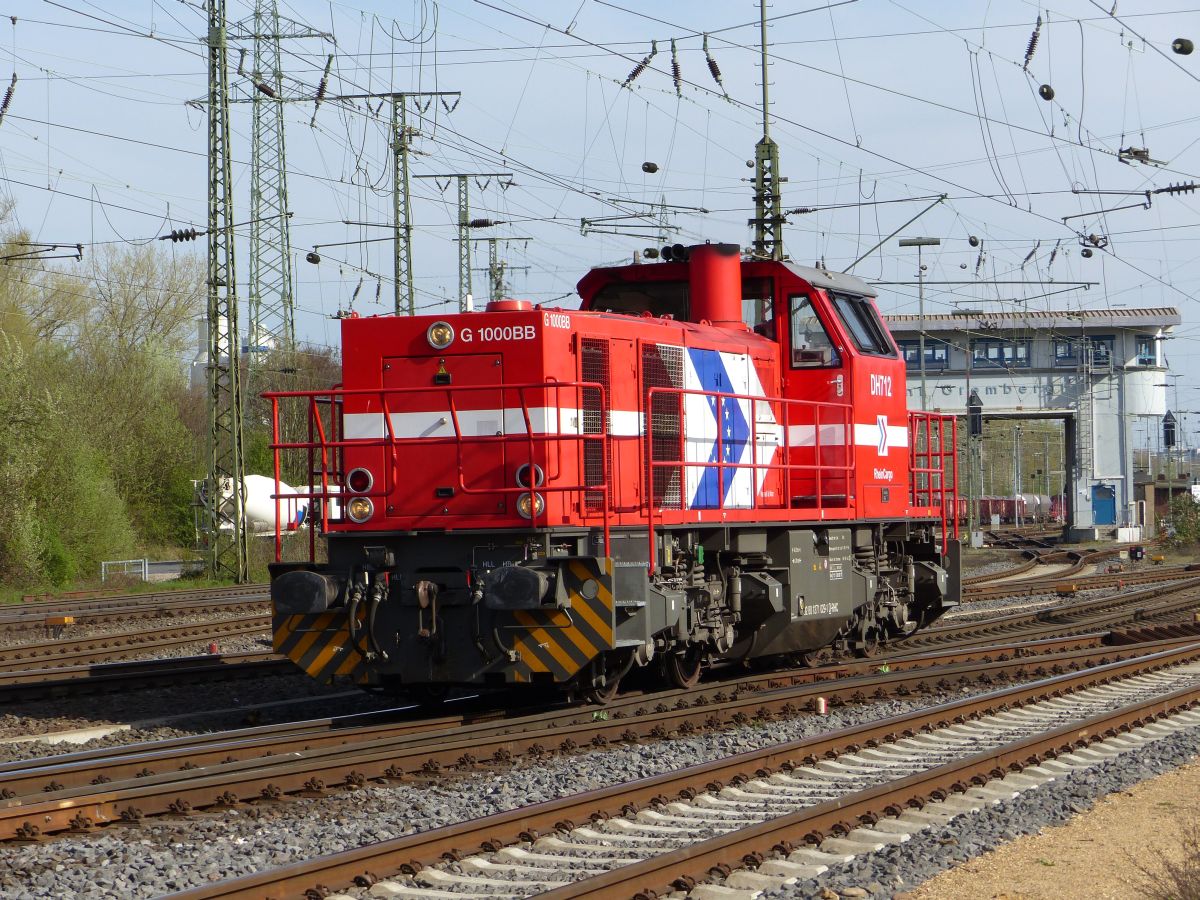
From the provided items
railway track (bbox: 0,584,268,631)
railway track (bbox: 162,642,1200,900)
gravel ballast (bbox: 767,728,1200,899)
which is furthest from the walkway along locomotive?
railway track (bbox: 0,584,268,631)

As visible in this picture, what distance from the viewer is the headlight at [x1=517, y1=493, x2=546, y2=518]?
994 cm

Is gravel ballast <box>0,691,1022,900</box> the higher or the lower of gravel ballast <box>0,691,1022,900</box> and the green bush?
the lower

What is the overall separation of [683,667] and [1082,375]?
1868 inches

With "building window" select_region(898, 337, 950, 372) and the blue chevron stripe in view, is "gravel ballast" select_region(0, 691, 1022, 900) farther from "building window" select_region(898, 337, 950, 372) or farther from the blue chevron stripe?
"building window" select_region(898, 337, 950, 372)

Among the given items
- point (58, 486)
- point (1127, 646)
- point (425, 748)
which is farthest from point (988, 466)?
point (425, 748)

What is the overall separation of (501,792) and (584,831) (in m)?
1.14

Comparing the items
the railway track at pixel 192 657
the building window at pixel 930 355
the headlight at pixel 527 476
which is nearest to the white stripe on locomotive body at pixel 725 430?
the headlight at pixel 527 476

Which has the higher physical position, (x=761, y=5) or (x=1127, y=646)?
(x=761, y=5)

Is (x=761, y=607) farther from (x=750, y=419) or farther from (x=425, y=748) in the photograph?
(x=425, y=748)

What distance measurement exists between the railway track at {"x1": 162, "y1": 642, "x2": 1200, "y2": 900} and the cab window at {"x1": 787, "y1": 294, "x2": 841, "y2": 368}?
3753 mm

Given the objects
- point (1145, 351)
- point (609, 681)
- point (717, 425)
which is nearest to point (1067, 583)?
point (717, 425)

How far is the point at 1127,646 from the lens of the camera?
1456 centimetres

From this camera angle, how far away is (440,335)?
10555 millimetres

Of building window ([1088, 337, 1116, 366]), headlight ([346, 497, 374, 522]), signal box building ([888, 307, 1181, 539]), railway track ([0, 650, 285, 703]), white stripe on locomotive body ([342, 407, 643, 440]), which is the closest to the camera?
white stripe on locomotive body ([342, 407, 643, 440])
